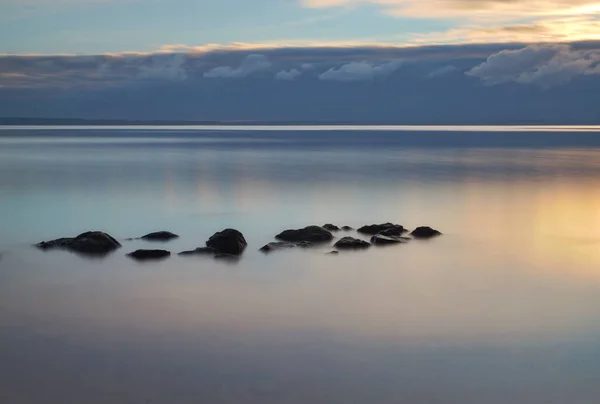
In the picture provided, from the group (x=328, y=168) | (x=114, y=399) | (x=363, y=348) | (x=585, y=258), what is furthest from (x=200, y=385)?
(x=328, y=168)

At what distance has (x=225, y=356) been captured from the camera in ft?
32.4

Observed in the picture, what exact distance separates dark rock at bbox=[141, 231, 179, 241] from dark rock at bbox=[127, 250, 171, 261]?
251 cm

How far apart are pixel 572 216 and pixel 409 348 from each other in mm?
15900

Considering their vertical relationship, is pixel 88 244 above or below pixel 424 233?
below

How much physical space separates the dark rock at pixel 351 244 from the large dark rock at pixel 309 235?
2.84 feet

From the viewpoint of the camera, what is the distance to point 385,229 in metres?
20.1

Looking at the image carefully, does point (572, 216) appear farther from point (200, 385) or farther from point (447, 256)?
point (200, 385)

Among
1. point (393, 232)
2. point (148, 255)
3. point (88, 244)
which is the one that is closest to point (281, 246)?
point (148, 255)

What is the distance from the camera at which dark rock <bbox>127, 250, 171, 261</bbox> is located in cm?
1651

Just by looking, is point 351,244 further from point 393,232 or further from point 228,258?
point 228,258

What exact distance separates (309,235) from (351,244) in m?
1.39

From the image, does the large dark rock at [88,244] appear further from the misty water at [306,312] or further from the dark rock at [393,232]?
the dark rock at [393,232]

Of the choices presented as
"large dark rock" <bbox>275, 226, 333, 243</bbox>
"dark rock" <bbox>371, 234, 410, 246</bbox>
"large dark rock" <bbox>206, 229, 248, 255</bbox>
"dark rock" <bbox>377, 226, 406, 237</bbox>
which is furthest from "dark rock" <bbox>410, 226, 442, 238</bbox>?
"large dark rock" <bbox>206, 229, 248, 255</bbox>

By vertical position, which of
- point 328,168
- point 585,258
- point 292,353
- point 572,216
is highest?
point 328,168
